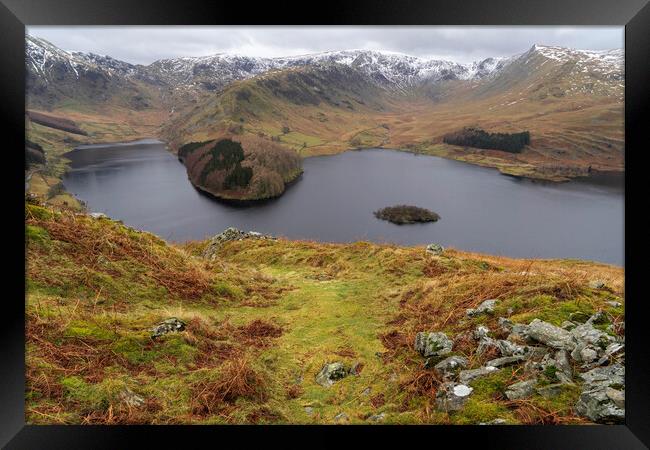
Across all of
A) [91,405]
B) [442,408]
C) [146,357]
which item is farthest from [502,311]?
[91,405]

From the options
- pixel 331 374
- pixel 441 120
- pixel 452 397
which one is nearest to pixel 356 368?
pixel 331 374

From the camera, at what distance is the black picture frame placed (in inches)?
102

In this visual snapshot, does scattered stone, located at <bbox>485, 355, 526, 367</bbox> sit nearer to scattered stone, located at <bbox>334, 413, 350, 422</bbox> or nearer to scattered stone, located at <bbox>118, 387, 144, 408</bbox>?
scattered stone, located at <bbox>334, 413, 350, 422</bbox>

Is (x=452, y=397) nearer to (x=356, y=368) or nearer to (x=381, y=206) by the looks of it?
(x=356, y=368)

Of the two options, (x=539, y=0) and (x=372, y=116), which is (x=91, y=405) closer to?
(x=539, y=0)

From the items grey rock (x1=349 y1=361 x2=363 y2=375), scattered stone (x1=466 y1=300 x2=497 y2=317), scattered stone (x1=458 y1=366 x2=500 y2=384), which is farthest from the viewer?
scattered stone (x1=466 y1=300 x2=497 y2=317)

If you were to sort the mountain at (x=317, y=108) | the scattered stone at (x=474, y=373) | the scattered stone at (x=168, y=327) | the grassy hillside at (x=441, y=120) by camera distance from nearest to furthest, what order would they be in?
the scattered stone at (x=474, y=373) → the scattered stone at (x=168, y=327) → the grassy hillside at (x=441, y=120) → the mountain at (x=317, y=108)

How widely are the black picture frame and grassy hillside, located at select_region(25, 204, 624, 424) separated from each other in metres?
0.12

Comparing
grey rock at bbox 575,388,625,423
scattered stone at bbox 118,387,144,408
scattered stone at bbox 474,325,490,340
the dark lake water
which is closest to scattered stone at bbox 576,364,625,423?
grey rock at bbox 575,388,625,423

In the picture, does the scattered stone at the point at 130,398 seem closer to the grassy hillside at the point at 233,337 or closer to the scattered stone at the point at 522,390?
the grassy hillside at the point at 233,337

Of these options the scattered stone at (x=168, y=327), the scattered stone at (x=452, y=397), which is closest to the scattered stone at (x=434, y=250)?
the scattered stone at (x=452, y=397)

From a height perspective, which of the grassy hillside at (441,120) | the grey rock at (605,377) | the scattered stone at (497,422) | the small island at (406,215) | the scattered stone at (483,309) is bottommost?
the scattered stone at (497,422)

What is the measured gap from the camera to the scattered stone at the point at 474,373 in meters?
2.91

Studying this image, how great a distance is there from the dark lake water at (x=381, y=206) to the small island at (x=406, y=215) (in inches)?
55.9
